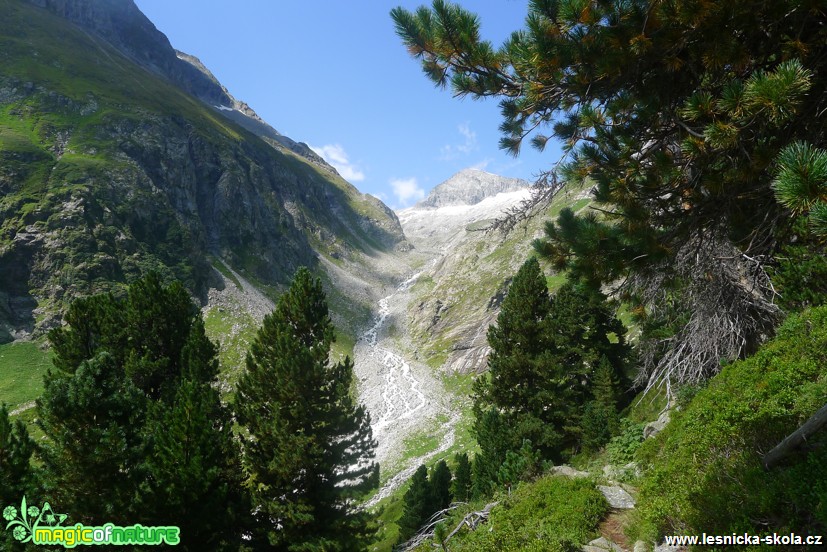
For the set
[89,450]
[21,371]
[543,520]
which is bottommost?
[21,371]

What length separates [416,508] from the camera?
2550 cm

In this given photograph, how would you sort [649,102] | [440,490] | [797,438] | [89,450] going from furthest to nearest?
[440,490] < [89,450] < [649,102] < [797,438]

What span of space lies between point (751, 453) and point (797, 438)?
1397mm

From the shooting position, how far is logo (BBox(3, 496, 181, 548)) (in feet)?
35.6

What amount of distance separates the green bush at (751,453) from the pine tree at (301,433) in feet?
44.5

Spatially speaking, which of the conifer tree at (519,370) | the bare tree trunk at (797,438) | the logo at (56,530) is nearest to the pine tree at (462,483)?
the conifer tree at (519,370)

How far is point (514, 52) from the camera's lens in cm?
661

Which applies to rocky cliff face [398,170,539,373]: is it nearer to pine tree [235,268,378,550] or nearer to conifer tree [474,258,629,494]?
conifer tree [474,258,629,494]

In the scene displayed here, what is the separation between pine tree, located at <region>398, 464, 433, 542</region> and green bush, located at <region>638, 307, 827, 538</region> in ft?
59.1

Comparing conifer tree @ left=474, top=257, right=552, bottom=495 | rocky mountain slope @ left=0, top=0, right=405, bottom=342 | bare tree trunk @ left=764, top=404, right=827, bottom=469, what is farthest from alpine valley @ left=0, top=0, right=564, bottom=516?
bare tree trunk @ left=764, top=404, right=827, bottom=469

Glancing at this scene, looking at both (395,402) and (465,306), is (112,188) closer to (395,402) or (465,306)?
(395,402)

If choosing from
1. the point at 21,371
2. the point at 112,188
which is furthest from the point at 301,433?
the point at 112,188

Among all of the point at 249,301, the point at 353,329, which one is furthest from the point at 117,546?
the point at 353,329

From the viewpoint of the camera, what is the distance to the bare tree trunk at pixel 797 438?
210 inches
